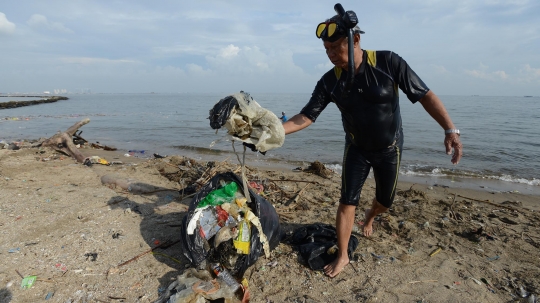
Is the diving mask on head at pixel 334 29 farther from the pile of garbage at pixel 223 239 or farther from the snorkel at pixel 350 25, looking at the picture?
the pile of garbage at pixel 223 239

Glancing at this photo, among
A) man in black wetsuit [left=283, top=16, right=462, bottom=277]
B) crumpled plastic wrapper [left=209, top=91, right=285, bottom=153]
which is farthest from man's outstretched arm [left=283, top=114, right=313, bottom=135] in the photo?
crumpled plastic wrapper [left=209, top=91, right=285, bottom=153]

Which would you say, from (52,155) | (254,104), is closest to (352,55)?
(254,104)

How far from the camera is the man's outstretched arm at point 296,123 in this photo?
282 cm

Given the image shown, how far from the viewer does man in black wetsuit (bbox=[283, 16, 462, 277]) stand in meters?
2.60

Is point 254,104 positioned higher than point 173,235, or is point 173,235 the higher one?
point 254,104

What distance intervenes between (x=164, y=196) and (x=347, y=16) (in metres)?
3.68

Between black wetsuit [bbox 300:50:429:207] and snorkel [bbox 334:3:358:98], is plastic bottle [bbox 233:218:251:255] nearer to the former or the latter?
black wetsuit [bbox 300:50:429:207]

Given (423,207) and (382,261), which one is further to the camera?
(423,207)

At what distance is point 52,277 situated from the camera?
2686mm

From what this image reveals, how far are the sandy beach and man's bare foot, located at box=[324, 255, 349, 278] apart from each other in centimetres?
6

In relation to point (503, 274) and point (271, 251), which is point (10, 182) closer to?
point (271, 251)

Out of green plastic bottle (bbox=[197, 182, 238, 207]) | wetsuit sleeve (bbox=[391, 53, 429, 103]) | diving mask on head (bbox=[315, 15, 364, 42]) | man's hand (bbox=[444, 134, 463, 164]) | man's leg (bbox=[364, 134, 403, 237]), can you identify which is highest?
diving mask on head (bbox=[315, 15, 364, 42])

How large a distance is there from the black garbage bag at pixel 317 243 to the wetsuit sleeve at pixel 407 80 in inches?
64.8

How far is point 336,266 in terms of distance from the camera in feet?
9.40
